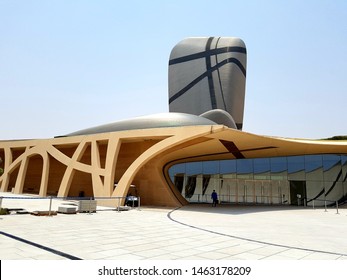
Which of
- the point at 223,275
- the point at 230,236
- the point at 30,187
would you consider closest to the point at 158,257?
the point at 223,275

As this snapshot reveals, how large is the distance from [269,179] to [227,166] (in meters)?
4.22

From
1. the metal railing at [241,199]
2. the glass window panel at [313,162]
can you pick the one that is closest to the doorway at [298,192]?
the metal railing at [241,199]

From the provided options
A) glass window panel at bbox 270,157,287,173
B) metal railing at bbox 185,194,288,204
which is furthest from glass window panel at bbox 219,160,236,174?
glass window panel at bbox 270,157,287,173

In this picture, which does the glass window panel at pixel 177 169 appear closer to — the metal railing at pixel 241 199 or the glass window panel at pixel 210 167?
the glass window panel at pixel 210 167

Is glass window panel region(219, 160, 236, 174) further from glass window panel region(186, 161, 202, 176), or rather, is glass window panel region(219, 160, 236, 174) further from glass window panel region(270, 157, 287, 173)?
glass window panel region(270, 157, 287, 173)

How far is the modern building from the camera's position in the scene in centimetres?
2077

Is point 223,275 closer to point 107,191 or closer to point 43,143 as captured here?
point 107,191

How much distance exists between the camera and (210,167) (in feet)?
97.7

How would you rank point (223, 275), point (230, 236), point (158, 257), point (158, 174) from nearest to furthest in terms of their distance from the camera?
1. point (223, 275)
2. point (158, 257)
3. point (230, 236)
4. point (158, 174)

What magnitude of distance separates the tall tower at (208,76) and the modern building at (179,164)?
44.2m

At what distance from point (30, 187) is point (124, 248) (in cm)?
2899

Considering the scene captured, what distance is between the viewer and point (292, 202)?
27.2 meters

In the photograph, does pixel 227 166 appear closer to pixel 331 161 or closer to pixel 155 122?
pixel 331 161

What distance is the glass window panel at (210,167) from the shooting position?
29.5 meters
